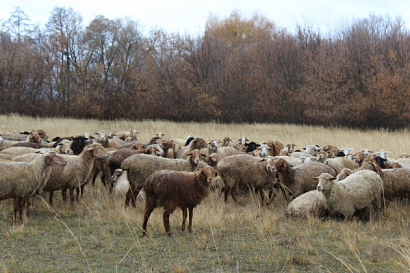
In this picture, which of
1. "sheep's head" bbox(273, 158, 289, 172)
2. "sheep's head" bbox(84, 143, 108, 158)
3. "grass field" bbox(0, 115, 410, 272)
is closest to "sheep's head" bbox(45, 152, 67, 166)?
"grass field" bbox(0, 115, 410, 272)

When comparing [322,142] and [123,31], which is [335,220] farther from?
[123,31]

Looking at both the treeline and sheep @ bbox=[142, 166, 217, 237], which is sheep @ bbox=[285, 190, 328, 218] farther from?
the treeline

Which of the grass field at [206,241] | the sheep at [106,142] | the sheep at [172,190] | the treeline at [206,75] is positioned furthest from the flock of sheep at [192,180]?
the treeline at [206,75]

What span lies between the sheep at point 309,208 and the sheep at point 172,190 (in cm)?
210

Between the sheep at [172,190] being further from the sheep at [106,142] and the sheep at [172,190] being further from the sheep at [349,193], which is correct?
the sheep at [106,142]

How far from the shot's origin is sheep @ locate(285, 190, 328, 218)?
7814mm

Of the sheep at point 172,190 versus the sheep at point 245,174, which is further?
the sheep at point 245,174

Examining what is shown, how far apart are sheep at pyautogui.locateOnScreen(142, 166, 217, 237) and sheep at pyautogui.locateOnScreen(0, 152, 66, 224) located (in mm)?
2305

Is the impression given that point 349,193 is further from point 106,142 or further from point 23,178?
point 106,142

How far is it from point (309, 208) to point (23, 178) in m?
5.30

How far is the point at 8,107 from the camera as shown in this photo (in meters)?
31.9

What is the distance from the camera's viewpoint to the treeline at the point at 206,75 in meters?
26.3

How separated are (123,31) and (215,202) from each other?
2806 centimetres

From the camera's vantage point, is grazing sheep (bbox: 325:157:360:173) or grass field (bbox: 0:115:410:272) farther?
grazing sheep (bbox: 325:157:360:173)
